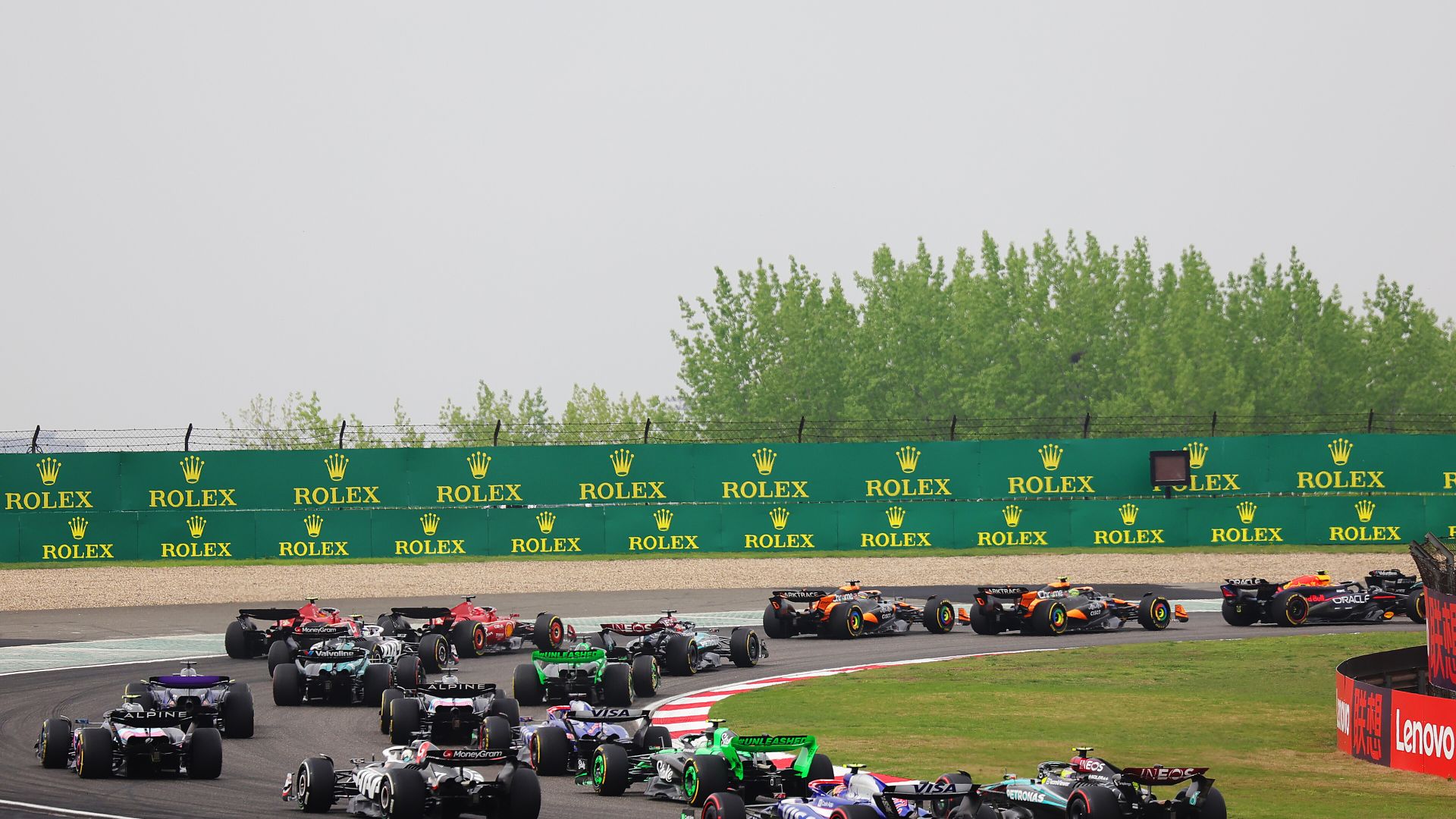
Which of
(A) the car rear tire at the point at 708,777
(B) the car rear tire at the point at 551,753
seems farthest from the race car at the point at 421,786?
(B) the car rear tire at the point at 551,753

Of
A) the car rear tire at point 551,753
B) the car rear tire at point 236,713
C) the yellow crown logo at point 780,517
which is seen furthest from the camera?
the yellow crown logo at point 780,517

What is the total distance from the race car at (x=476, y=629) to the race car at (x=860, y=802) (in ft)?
45.5

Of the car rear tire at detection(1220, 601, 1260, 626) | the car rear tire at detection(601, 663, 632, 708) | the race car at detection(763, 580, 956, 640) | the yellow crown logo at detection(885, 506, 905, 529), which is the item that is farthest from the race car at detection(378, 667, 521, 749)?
the yellow crown logo at detection(885, 506, 905, 529)

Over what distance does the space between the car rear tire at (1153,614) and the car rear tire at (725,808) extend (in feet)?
68.1

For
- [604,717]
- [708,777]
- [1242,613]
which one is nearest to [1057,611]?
[1242,613]

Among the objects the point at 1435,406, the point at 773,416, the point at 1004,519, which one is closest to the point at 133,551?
the point at 1004,519

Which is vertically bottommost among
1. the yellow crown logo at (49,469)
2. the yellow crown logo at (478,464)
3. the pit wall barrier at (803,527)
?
the pit wall barrier at (803,527)

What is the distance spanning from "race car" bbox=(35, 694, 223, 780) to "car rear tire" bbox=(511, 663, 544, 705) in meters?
5.52

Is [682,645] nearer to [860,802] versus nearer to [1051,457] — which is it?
[860,802]

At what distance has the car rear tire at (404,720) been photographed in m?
17.7

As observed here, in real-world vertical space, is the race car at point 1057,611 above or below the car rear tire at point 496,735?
above

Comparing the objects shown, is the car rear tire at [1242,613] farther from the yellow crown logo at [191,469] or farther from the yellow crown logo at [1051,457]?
the yellow crown logo at [191,469]

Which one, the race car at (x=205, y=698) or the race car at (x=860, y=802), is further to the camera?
the race car at (x=205, y=698)

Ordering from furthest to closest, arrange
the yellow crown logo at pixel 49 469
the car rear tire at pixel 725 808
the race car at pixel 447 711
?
the yellow crown logo at pixel 49 469 → the race car at pixel 447 711 → the car rear tire at pixel 725 808
